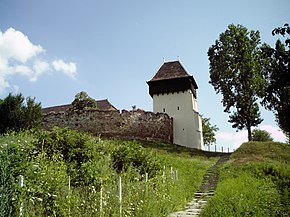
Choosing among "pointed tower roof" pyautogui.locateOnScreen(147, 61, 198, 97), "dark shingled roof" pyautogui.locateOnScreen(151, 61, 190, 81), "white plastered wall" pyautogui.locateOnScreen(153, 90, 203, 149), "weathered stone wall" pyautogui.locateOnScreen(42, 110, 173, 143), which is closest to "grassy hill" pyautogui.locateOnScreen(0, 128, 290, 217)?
"weathered stone wall" pyautogui.locateOnScreen(42, 110, 173, 143)

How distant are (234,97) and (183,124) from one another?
5362 millimetres

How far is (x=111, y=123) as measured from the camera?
89.1 feet

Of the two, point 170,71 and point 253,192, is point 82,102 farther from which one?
point 253,192

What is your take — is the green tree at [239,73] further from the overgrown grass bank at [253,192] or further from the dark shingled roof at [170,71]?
the overgrown grass bank at [253,192]

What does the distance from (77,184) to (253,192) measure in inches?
193

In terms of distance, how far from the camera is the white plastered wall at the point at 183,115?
98.0ft

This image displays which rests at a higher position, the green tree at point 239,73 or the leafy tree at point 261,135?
the green tree at point 239,73

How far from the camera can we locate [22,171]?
459 centimetres

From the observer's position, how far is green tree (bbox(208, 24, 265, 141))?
28.0m

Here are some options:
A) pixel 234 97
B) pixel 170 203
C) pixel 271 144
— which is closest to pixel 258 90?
pixel 234 97

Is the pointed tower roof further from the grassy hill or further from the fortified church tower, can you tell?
the grassy hill

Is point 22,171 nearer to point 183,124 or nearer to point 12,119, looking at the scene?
point 12,119

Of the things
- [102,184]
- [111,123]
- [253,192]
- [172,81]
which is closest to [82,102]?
[111,123]

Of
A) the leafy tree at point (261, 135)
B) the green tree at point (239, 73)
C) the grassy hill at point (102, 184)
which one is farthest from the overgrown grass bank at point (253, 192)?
the leafy tree at point (261, 135)
